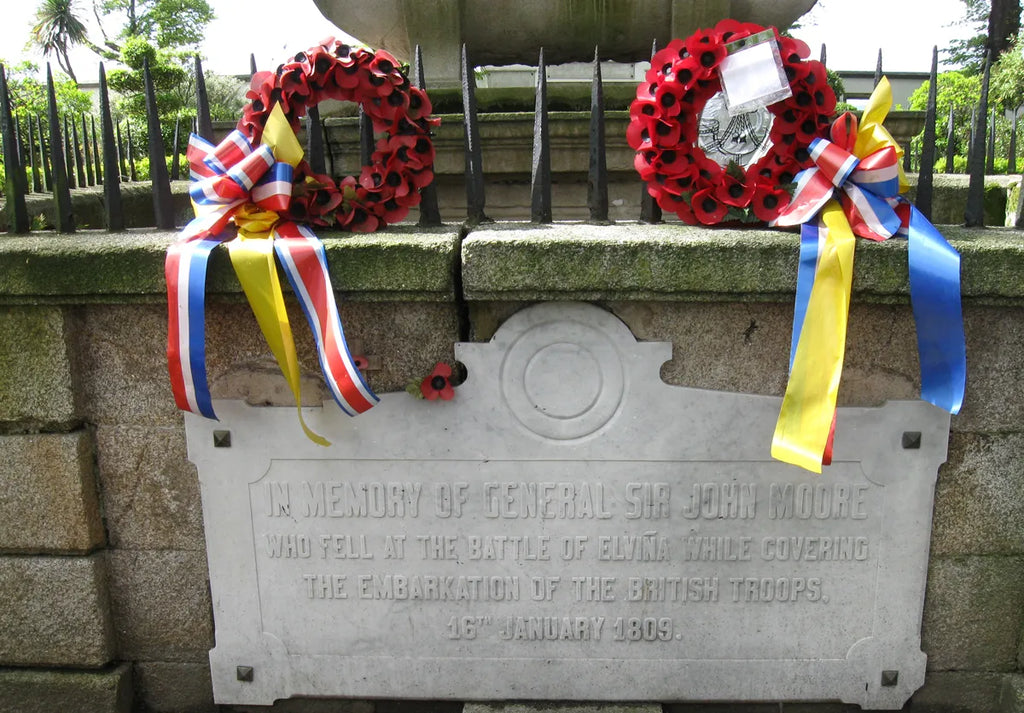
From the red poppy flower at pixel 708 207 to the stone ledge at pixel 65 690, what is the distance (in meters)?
2.20

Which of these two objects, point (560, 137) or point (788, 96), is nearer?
point (788, 96)

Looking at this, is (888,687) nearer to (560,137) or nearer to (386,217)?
(386,217)

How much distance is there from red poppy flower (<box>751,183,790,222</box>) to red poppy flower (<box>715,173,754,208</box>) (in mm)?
20

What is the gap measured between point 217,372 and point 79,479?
519 mm

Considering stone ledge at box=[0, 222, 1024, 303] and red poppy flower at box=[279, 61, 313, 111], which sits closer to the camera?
stone ledge at box=[0, 222, 1024, 303]

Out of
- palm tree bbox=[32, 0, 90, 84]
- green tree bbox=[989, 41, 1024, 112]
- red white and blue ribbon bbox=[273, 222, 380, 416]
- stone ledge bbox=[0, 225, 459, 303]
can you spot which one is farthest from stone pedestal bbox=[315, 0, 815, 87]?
palm tree bbox=[32, 0, 90, 84]

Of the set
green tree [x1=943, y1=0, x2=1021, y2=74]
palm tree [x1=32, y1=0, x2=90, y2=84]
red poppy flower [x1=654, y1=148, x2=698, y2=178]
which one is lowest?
red poppy flower [x1=654, y1=148, x2=698, y2=178]

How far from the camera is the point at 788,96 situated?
6.45ft

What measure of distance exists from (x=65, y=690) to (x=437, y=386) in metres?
1.51

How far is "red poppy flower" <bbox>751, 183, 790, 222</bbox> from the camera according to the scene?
201 cm

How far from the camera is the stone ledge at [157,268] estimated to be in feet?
6.40

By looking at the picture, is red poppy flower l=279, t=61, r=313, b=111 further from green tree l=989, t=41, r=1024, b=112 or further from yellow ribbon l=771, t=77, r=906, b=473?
green tree l=989, t=41, r=1024, b=112

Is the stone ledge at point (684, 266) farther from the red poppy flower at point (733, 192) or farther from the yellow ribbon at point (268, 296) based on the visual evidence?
the yellow ribbon at point (268, 296)

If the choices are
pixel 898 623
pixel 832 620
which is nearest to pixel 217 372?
pixel 832 620
